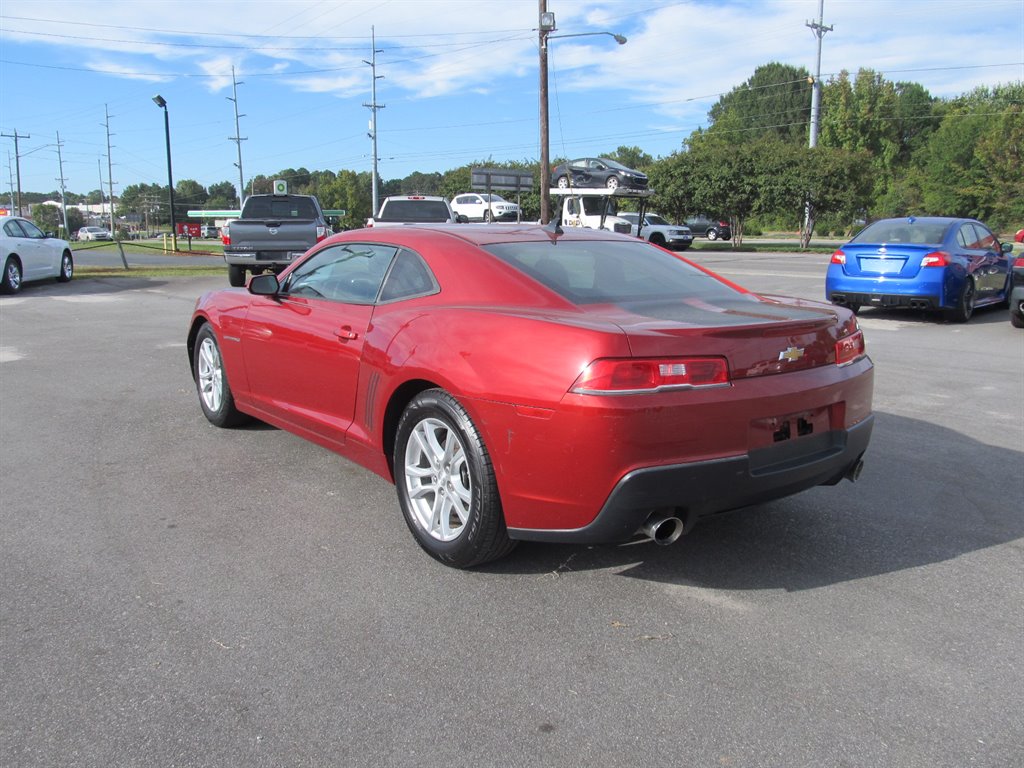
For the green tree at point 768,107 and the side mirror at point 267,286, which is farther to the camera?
the green tree at point 768,107

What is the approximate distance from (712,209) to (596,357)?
4482cm

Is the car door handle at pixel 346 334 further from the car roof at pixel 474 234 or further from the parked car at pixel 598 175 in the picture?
the parked car at pixel 598 175

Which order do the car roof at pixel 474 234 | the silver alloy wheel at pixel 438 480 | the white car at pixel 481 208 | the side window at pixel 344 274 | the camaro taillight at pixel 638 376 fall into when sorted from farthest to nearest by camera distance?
the white car at pixel 481 208, the side window at pixel 344 274, the car roof at pixel 474 234, the silver alloy wheel at pixel 438 480, the camaro taillight at pixel 638 376

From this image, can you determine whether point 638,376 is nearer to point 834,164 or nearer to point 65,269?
point 65,269

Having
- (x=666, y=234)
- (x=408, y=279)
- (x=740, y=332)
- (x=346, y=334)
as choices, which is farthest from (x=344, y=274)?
(x=666, y=234)

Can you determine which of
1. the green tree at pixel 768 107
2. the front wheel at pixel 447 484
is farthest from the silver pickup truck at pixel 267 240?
the green tree at pixel 768 107

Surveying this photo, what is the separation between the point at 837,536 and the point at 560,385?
183 cm

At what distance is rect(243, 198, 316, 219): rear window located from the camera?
1764 centimetres

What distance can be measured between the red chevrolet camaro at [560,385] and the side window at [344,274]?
0.02 metres

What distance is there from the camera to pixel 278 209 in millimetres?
17828

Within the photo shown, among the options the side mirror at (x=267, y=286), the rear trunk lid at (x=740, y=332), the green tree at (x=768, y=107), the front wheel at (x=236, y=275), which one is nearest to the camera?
the rear trunk lid at (x=740, y=332)

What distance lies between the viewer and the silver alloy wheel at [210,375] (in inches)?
228

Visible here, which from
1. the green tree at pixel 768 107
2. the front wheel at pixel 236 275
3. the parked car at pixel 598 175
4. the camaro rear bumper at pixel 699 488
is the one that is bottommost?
the camaro rear bumper at pixel 699 488

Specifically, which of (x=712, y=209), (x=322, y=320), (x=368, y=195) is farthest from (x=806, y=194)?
(x=368, y=195)
